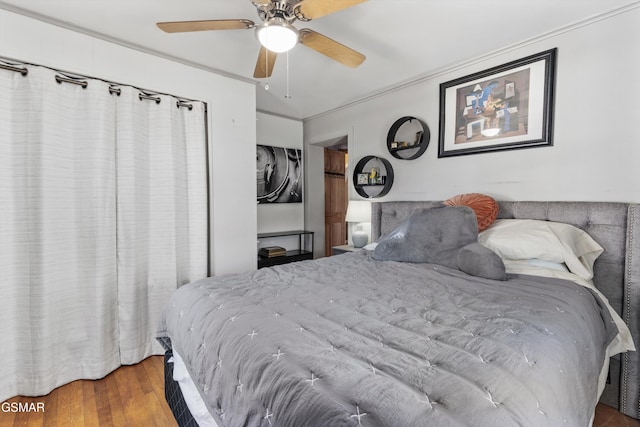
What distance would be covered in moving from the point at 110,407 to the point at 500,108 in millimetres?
3498

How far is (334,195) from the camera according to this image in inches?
191

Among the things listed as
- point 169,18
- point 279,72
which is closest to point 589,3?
point 279,72

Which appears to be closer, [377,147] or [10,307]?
[10,307]

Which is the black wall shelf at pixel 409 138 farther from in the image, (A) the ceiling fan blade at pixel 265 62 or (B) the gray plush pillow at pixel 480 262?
(A) the ceiling fan blade at pixel 265 62

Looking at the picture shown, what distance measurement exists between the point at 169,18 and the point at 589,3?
108 inches

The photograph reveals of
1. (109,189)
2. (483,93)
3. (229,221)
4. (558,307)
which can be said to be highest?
(483,93)

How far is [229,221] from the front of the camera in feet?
9.24

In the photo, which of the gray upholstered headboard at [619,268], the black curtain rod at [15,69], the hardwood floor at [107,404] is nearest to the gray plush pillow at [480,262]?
the gray upholstered headboard at [619,268]

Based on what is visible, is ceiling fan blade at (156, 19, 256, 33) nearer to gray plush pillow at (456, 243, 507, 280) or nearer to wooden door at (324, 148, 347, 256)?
gray plush pillow at (456, 243, 507, 280)

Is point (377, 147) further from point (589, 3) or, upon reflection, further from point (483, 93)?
point (589, 3)

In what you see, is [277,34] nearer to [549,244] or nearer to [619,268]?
[549,244]

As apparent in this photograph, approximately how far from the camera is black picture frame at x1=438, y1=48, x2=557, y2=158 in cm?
215

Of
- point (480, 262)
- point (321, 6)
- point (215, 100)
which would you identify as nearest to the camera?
point (321, 6)

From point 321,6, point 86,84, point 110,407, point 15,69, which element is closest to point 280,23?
point 321,6
